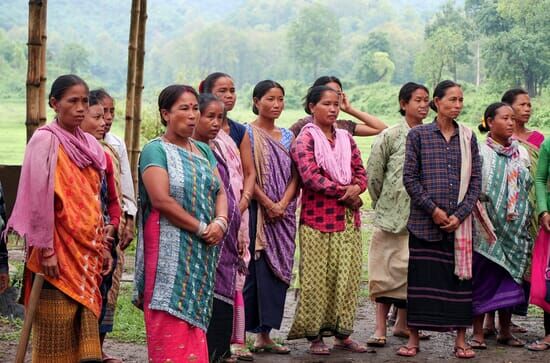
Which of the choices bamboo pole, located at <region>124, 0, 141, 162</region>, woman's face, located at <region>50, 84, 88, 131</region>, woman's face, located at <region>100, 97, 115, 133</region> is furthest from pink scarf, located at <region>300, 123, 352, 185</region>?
bamboo pole, located at <region>124, 0, 141, 162</region>

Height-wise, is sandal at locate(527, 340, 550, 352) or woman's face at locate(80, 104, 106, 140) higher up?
woman's face at locate(80, 104, 106, 140)

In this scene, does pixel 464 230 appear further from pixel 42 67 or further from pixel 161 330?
pixel 42 67

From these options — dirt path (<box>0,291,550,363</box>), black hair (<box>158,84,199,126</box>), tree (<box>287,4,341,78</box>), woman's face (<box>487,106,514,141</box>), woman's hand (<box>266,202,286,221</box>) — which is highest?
tree (<box>287,4,341,78</box>)

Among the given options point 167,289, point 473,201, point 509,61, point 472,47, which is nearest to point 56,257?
point 167,289

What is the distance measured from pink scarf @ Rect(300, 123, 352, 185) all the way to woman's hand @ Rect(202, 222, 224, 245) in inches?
73.4

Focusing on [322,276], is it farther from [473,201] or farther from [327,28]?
[327,28]

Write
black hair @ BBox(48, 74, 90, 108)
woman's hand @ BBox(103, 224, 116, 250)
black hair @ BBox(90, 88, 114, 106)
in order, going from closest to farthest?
black hair @ BBox(48, 74, 90, 108), woman's hand @ BBox(103, 224, 116, 250), black hair @ BBox(90, 88, 114, 106)

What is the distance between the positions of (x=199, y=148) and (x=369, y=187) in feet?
7.86

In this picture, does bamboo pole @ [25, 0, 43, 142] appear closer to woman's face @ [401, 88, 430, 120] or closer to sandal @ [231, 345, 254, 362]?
sandal @ [231, 345, 254, 362]

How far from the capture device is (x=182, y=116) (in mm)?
4965

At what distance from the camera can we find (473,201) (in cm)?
661

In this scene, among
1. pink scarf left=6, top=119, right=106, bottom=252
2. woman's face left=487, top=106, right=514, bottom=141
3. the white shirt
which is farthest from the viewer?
woman's face left=487, top=106, right=514, bottom=141

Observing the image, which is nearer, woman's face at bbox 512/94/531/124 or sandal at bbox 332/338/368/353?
sandal at bbox 332/338/368/353

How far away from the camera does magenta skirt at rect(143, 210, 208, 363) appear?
4.79 m
